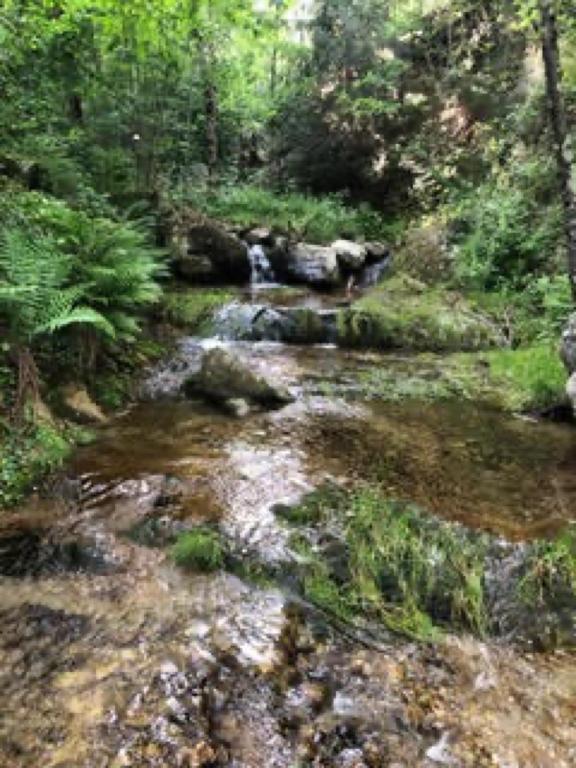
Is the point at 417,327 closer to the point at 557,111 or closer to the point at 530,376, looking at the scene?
the point at 530,376

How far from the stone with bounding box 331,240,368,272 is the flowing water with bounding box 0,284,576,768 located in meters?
8.76

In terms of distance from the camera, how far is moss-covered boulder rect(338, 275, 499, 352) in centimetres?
941

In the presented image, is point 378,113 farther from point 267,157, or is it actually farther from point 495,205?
point 495,205

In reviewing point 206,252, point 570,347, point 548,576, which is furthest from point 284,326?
point 548,576

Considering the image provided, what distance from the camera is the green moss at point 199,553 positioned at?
12.3 ft

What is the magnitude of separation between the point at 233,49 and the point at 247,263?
9.11m

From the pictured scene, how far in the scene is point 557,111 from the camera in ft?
22.6

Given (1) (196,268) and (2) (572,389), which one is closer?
(2) (572,389)

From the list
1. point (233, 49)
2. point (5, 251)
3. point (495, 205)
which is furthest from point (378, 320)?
point (233, 49)

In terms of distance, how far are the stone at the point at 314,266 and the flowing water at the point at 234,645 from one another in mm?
7955

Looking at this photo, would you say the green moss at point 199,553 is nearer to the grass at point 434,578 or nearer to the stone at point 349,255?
the grass at point 434,578

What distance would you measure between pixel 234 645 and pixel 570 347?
483 centimetres

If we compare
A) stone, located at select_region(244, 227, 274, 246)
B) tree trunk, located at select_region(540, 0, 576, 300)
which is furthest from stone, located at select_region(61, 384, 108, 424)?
stone, located at select_region(244, 227, 274, 246)

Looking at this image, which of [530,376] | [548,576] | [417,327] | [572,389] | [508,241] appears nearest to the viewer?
[548,576]
